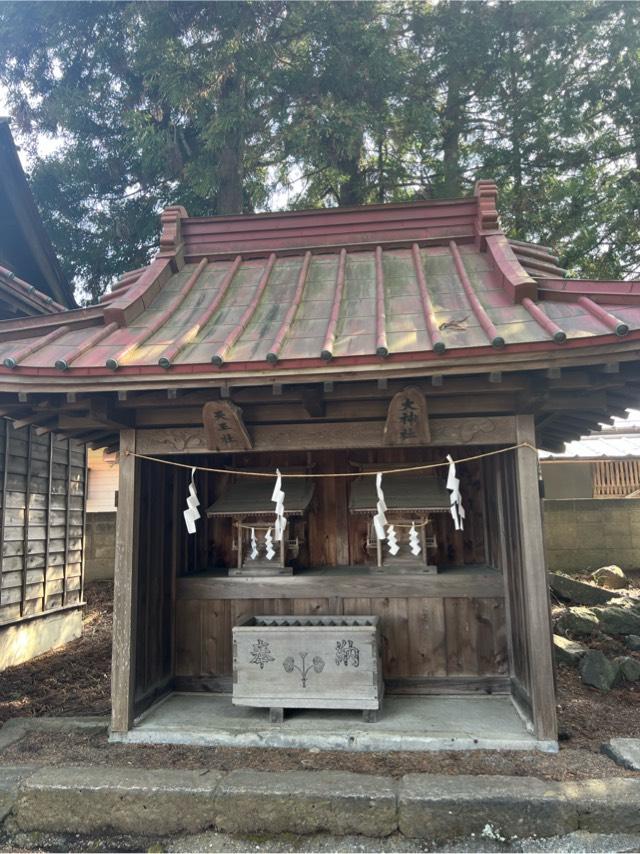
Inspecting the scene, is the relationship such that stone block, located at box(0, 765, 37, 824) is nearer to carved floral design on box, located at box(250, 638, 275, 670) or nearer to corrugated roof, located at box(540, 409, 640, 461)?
carved floral design on box, located at box(250, 638, 275, 670)

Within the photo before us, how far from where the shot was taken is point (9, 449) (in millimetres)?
7270

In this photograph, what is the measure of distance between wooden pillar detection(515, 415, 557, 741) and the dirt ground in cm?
34

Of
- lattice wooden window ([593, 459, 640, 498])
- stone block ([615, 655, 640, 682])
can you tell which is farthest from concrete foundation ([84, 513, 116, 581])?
lattice wooden window ([593, 459, 640, 498])

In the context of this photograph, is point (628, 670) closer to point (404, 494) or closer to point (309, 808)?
point (404, 494)

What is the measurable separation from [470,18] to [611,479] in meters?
11.4

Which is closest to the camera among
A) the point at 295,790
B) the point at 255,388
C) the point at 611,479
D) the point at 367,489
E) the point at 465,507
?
the point at 295,790

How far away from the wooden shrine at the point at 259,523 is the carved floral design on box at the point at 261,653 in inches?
35.5

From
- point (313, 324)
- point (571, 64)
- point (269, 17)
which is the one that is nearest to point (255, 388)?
point (313, 324)

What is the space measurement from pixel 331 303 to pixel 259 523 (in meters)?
2.33

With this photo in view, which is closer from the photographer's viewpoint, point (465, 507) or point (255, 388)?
point (255, 388)

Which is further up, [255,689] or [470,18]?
[470,18]

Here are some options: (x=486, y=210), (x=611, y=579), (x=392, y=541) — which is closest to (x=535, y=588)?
(x=392, y=541)

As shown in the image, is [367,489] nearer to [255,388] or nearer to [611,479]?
[255,388]

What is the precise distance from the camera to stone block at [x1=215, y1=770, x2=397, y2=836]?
3.51 metres
